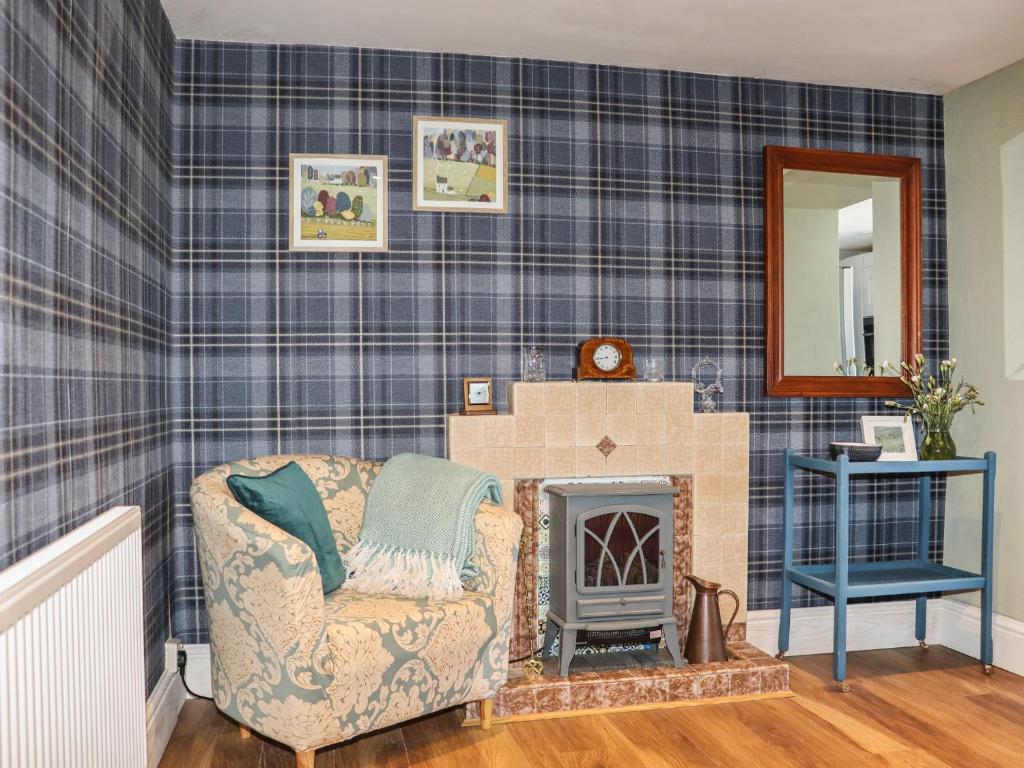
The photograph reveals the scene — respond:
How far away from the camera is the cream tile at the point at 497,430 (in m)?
3.23

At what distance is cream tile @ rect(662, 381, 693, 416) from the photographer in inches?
133

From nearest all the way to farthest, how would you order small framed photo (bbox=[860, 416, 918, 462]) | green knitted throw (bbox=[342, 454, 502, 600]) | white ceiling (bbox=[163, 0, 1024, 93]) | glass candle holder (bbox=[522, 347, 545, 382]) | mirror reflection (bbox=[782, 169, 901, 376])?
1. green knitted throw (bbox=[342, 454, 502, 600])
2. white ceiling (bbox=[163, 0, 1024, 93])
3. glass candle holder (bbox=[522, 347, 545, 382])
4. small framed photo (bbox=[860, 416, 918, 462])
5. mirror reflection (bbox=[782, 169, 901, 376])

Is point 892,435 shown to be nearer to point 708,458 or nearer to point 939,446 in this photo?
point 939,446

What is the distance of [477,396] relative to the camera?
10.9ft

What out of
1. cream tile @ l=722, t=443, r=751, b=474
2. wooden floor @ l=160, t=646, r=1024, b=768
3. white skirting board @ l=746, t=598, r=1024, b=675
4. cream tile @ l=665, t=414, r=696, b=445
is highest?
cream tile @ l=665, t=414, r=696, b=445

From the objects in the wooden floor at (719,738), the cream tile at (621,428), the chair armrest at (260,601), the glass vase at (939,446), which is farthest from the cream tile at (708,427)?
the chair armrest at (260,601)

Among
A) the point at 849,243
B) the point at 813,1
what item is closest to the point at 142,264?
the point at 813,1

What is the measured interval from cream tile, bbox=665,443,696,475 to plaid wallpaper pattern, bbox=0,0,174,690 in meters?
1.93

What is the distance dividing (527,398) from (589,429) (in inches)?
11.1

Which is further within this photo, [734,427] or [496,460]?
[734,427]

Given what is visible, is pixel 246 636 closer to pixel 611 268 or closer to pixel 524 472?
pixel 524 472

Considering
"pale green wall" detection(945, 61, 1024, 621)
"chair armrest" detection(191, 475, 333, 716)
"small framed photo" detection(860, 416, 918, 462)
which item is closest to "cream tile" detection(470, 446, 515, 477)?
"chair armrest" detection(191, 475, 333, 716)

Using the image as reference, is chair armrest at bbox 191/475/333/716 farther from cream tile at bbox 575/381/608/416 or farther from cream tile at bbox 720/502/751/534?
cream tile at bbox 720/502/751/534

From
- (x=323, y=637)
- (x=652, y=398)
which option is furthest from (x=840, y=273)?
(x=323, y=637)
